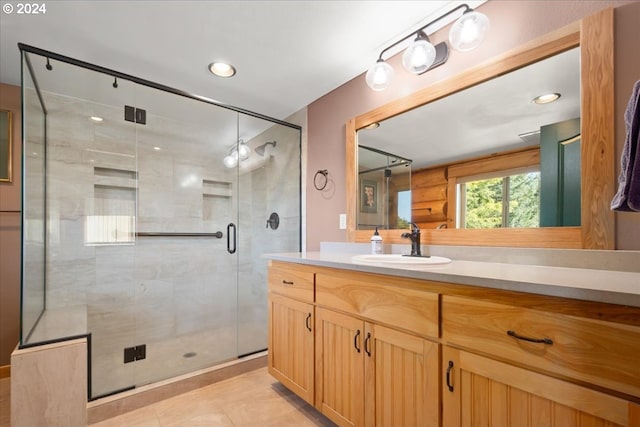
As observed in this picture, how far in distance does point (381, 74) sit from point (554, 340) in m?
1.56

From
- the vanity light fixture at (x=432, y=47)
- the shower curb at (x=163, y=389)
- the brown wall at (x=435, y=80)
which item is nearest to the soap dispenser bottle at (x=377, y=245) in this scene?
the brown wall at (x=435, y=80)

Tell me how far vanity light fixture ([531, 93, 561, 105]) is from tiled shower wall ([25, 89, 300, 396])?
1.84 m

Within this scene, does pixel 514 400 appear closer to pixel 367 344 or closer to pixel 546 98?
pixel 367 344

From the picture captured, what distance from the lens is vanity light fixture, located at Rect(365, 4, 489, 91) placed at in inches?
51.7

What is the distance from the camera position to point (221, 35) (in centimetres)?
162

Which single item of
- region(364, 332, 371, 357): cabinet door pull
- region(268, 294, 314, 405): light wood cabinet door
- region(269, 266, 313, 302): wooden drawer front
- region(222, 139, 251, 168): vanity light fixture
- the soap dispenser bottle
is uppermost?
region(222, 139, 251, 168): vanity light fixture

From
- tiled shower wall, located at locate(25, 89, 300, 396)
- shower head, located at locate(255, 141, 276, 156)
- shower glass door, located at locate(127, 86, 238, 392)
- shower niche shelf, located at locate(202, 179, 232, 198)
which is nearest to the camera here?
tiled shower wall, located at locate(25, 89, 300, 396)

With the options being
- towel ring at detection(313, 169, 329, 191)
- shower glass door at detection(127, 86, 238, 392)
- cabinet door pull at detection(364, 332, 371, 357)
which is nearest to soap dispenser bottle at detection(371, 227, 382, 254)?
cabinet door pull at detection(364, 332, 371, 357)

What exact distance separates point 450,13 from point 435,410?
5.83ft

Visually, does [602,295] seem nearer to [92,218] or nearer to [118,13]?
[118,13]

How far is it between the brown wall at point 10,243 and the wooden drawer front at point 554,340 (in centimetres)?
291

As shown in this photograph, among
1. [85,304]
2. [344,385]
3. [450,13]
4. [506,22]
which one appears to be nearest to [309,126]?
[450,13]

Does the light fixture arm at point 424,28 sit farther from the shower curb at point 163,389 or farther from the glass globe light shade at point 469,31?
the shower curb at point 163,389

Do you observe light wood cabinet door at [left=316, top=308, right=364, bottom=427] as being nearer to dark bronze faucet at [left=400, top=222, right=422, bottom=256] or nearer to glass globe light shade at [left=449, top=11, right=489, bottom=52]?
dark bronze faucet at [left=400, top=222, right=422, bottom=256]
